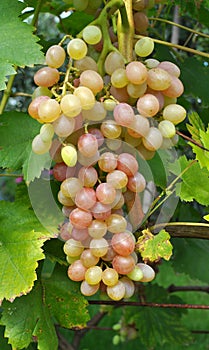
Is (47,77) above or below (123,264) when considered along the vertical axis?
above

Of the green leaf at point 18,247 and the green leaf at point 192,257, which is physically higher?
the green leaf at point 18,247

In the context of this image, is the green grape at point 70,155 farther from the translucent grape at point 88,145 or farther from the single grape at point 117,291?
the single grape at point 117,291

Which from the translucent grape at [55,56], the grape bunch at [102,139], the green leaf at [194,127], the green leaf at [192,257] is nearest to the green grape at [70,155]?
the grape bunch at [102,139]

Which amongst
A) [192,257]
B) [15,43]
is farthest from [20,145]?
[192,257]

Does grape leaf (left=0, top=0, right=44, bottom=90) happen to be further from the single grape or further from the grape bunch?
the single grape

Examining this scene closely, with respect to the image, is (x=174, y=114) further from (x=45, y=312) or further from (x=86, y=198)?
(x=45, y=312)

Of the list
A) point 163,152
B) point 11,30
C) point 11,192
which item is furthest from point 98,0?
point 11,192

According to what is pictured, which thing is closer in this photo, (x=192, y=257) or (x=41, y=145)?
(x=41, y=145)
